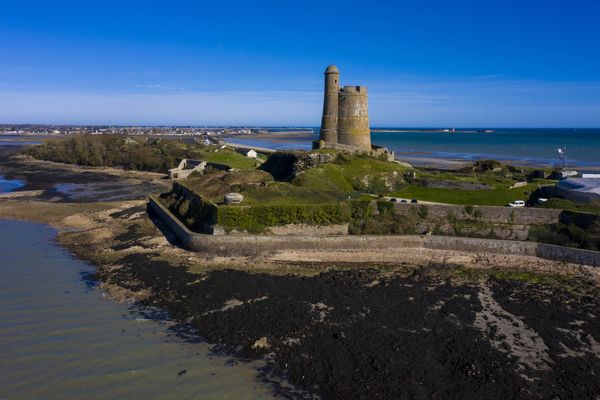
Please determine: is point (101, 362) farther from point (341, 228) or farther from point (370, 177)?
point (370, 177)

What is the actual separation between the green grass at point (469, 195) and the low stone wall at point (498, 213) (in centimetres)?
209

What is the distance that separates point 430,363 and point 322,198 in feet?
42.5

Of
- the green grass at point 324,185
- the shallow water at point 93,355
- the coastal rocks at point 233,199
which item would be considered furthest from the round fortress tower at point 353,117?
the shallow water at point 93,355

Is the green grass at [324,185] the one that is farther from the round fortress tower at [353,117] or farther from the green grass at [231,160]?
the green grass at [231,160]

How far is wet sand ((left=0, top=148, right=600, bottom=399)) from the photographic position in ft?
36.4

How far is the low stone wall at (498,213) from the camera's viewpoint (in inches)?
864

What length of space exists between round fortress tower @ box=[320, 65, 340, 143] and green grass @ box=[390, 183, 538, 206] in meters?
7.66

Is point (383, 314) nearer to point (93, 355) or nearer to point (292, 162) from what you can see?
point (93, 355)

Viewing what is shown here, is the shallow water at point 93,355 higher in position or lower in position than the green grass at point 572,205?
lower

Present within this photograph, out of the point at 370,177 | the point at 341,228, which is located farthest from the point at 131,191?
the point at 341,228

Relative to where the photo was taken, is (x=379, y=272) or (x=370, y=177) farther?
(x=370, y=177)

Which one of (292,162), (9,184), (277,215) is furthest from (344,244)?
(9,184)

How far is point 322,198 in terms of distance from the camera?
23.8 metres

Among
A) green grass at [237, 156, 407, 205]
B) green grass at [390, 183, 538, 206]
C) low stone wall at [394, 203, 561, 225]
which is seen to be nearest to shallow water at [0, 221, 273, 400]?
green grass at [237, 156, 407, 205]
